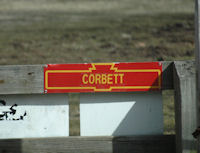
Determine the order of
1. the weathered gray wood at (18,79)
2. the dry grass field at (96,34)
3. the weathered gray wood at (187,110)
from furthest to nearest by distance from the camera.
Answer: the dry grass field at (96,34) < the weathered gray wood at (18,79) < the weathered gray wood at (187,110)

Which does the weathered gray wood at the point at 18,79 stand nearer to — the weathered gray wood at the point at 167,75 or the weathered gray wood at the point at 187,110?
the weathered gray wood at the point at 167,75

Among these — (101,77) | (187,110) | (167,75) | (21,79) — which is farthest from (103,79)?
(187,110)

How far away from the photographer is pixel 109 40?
52.4ft

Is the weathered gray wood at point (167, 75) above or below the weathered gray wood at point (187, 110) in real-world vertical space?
above

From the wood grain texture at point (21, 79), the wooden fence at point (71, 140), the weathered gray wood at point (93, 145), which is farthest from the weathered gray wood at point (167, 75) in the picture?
the wood grain texture at point (21, 79)

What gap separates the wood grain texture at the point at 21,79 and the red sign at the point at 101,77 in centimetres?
9

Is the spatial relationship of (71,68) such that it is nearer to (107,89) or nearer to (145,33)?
(107,89)

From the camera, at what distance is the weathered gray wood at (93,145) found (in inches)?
188

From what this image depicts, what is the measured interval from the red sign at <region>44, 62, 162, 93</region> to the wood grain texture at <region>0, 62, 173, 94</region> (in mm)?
90

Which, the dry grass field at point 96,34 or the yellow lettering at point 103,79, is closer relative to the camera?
the yellow lettering at point 103,79

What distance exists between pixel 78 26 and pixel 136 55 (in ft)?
21.3

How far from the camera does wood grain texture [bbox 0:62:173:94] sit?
15.5 feet

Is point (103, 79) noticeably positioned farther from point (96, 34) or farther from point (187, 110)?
point (96, 34)

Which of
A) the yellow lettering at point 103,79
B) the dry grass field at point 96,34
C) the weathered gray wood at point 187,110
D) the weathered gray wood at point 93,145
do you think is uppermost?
the dry grass field at point 96,34
